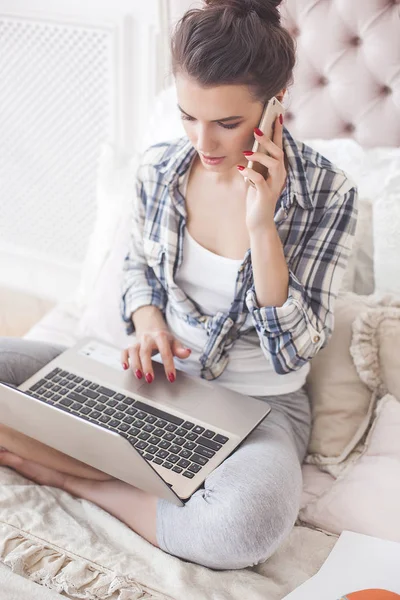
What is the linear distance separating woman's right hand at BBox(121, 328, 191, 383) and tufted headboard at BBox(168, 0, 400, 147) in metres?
0.67

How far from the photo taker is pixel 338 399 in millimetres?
1444

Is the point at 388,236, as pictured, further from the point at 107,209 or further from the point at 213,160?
the point at 107,209

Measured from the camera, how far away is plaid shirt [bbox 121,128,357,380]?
50.2 inches

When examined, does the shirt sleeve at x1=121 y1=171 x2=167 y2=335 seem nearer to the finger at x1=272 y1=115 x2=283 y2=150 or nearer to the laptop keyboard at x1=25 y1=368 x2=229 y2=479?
the laptop keyboard at x1=25 y1=368 x2=229 y2=479

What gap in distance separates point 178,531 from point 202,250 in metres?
0.54

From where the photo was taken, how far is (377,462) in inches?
51.4

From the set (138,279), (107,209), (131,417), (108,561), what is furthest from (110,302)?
(108,561)

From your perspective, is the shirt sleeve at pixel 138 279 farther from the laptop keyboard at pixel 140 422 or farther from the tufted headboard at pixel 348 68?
the tufted headboard at pixel 348 68

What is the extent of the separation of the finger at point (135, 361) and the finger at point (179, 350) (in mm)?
73

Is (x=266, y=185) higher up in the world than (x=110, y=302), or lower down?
higher up

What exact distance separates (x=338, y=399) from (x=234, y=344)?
250 millimetres

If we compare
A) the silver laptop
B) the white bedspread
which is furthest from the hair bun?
the white bedspread

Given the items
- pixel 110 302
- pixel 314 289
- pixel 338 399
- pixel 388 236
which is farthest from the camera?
pixel 110 302

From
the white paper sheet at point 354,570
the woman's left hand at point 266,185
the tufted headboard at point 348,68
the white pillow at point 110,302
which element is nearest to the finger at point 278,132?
the woman's left hand at point 266,185
